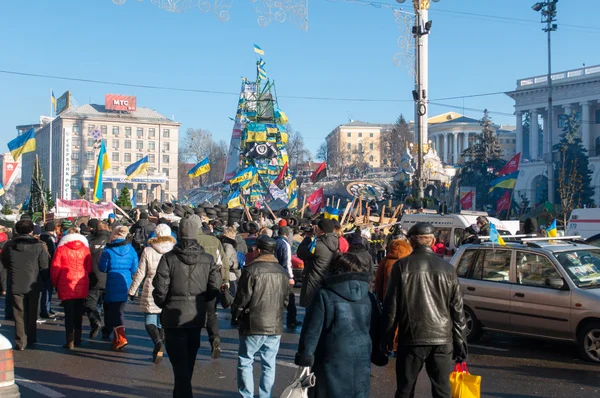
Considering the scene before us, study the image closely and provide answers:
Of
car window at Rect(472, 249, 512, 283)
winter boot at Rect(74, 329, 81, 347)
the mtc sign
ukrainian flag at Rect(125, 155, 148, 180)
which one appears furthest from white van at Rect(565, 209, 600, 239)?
the mtc sign

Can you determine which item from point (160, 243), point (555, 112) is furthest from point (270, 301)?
point (555, 112)

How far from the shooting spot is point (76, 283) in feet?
30.2

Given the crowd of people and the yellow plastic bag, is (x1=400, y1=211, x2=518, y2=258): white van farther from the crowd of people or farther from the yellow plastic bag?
the yellow plastic bag

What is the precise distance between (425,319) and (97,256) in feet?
21.1

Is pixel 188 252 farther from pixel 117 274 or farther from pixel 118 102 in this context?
pixel 118 102

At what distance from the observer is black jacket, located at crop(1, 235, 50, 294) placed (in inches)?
360

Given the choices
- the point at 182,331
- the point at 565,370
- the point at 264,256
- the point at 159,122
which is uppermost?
the point at 159,122

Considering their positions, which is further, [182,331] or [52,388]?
[52,388]

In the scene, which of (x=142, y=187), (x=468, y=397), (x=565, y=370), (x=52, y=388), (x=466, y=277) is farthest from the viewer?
(x=142, y=187)

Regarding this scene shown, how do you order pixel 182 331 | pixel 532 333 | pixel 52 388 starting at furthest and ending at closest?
pixel 532 333, pixel 52 388, pixel 182 331

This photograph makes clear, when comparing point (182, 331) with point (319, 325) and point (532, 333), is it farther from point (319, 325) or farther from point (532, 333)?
point (532, 333)

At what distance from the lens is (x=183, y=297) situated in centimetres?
624

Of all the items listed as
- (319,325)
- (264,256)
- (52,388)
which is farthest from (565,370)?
(52,388)

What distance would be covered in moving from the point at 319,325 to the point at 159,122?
4931 inches
